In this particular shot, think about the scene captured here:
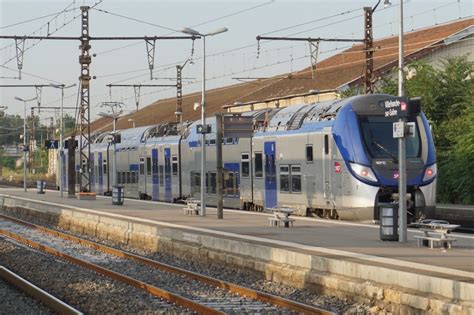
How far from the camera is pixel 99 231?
94.5ft

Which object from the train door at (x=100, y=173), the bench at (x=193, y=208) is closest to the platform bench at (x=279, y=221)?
the bench at (x=193, y=208)

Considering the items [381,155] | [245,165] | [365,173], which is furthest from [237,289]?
[245,165]

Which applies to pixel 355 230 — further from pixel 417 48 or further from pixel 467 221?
pixel 417 48

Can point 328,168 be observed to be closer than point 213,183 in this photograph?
Yes

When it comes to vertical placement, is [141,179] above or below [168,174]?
below

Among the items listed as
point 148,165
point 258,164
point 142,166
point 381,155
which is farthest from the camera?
point 142,166

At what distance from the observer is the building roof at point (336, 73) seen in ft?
174

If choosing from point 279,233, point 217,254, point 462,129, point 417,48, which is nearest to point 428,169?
point 279,233

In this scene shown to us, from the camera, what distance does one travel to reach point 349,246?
56.2ft

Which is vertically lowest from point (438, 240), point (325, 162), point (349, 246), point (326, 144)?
point (349, 246)

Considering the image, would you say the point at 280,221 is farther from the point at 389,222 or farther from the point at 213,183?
the point at 213,183

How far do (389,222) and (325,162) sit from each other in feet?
21.7

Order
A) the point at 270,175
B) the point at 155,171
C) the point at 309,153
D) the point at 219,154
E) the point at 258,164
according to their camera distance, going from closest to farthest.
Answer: the point at 309,153, the point at 219,154, the point at 270,175, the point at 258,164, the point at 155,171

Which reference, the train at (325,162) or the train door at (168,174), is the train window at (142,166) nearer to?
the train door at (168,174)
